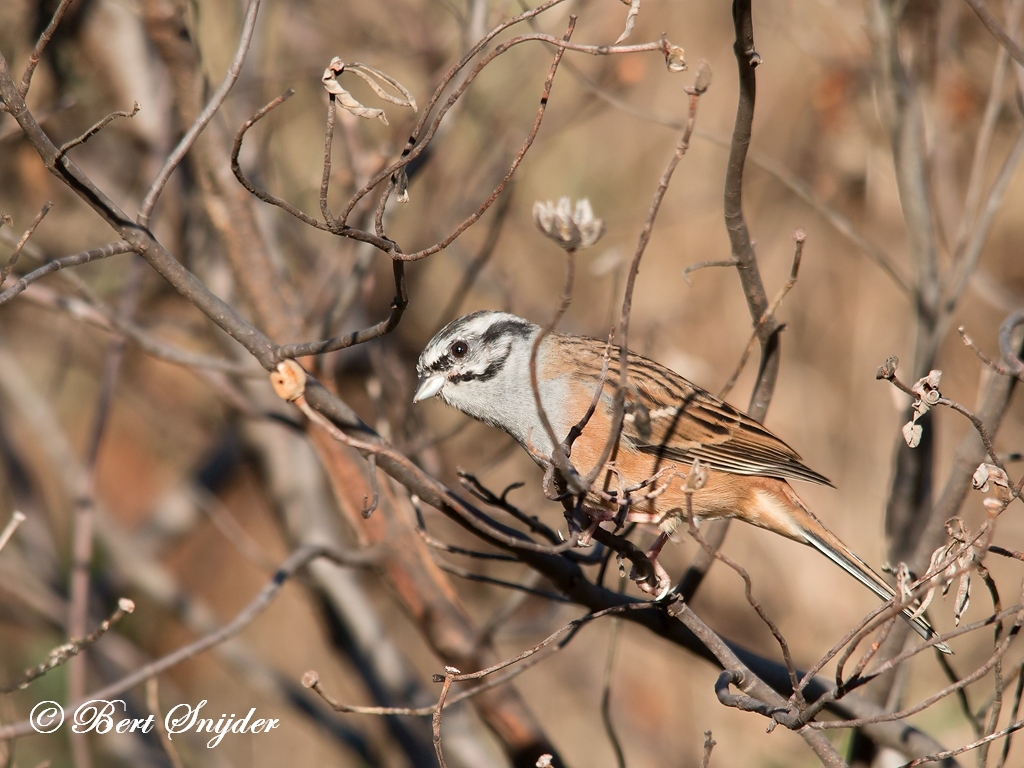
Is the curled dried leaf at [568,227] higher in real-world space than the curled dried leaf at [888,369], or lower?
lower

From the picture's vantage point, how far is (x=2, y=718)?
3.32m

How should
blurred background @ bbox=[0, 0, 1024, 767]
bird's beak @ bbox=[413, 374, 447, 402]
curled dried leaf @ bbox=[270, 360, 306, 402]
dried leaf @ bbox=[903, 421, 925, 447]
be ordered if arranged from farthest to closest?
blurred background @ bbox=[0, 0, 1024, 767] → bird's beak @ bbox=[413, 374, 447, 402] → dried leaf @ bbox=[903, 421, 925, 447] → curled dried leaf @ bbox=[270, 360, 306, 402]

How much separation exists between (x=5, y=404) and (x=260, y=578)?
2.81 meters

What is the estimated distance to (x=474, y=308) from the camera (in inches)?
267

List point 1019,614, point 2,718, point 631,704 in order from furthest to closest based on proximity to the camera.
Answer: point 631,704 < point 2,718 < point 1019,614

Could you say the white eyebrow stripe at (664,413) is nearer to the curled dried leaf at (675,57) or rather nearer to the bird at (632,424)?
the bird at (632,424)

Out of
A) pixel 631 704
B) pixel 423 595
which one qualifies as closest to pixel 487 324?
pixel 423 595

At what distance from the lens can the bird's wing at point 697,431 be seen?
3.51m

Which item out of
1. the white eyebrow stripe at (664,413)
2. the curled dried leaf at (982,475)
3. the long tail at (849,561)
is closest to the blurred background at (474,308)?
the white eyebrow stripe at (664,413)

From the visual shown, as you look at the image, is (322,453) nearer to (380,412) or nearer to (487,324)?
(380,412)

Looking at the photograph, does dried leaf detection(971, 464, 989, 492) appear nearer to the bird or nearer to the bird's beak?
the bird

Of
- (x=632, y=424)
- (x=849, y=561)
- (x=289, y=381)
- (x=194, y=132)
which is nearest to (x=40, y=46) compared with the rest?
(x=194, y=132)

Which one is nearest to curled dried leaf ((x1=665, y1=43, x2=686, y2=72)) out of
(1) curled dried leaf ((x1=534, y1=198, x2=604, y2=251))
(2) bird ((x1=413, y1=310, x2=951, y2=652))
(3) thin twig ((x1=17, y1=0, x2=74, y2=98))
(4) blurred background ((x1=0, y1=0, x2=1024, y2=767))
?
(1) curled dried leaf ((x1=534, y1=198, x2=604, y2=251))

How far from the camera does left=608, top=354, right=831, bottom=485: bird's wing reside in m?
3.51
